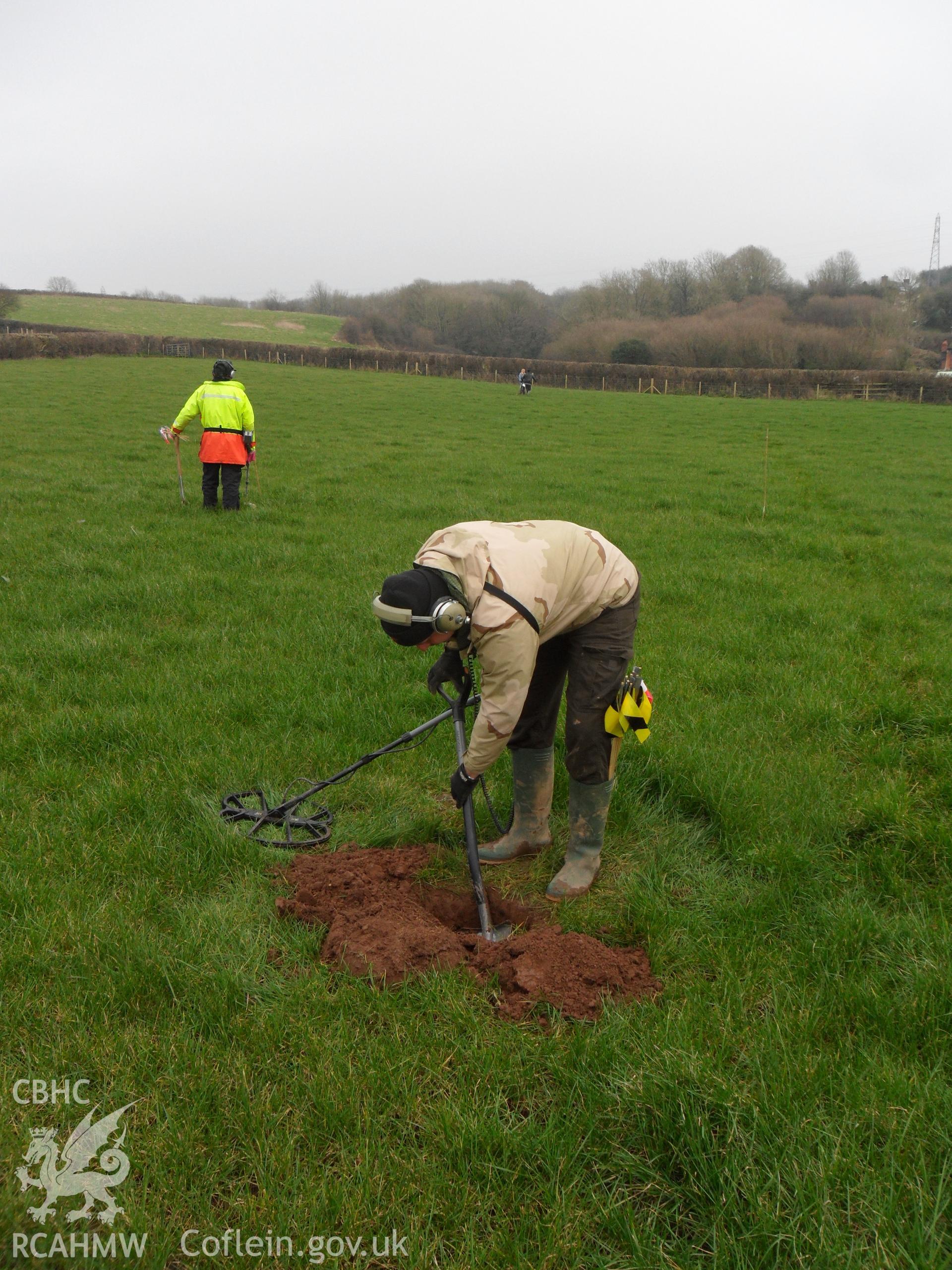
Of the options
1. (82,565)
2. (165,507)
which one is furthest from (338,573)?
(165,507)

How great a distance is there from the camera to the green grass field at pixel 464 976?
84.0 inches

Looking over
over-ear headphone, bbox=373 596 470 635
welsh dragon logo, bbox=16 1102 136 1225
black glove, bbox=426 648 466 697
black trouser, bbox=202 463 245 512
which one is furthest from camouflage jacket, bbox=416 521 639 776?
black trouser, bbox=202 463 245 512

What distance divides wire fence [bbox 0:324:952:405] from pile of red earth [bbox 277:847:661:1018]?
40911mm

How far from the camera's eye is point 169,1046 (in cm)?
258

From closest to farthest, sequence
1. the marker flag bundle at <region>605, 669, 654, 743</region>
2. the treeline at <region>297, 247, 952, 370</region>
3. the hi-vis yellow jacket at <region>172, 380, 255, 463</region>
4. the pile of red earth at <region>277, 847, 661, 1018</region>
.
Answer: the pile of red earth at <region>277, 847, 661, 1018</region>
the marker flag bundle at <region>605, 669, 654, 743</region>
the hi-vis yellow jacket at <region>172, 380, 255, 463</region>
the treeline at <region>297, 247, 952, 370</region>

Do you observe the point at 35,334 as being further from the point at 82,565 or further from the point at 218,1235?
the point at 218,1235

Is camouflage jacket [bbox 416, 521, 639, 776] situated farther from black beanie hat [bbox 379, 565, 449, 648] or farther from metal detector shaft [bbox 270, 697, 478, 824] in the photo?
metal detector shaft [bbox 270, 697, 478, 824]

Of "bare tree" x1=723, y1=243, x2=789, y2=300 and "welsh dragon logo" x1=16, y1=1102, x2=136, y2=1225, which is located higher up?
"bare tree" x1=723, y1=243, x2=789, y2=300

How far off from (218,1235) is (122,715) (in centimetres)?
328

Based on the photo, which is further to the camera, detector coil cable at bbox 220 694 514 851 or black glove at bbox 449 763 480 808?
detector coil cable at bbox 220 694 514 851

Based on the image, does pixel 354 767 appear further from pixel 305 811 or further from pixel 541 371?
pixel 541 371

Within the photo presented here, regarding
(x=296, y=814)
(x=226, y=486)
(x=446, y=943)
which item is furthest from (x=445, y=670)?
(x=226, y=486)

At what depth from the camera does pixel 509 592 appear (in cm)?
301

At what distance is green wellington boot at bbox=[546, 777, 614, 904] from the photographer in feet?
12.0
